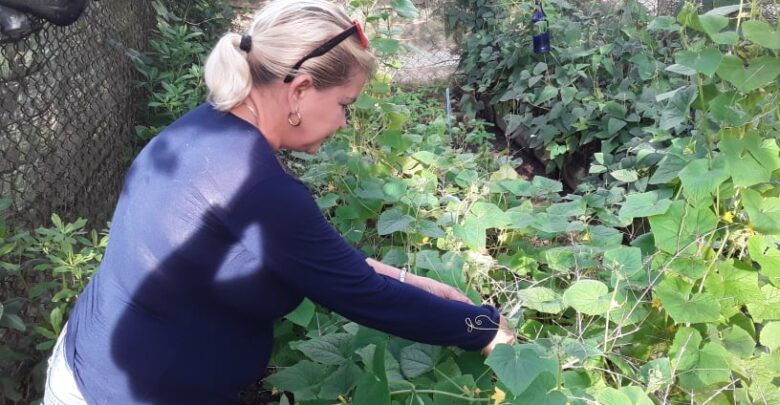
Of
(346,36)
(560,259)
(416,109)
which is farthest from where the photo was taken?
(416,109)

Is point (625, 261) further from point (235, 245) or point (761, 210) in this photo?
point (235, 245)

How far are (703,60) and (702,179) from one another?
290 millimetres

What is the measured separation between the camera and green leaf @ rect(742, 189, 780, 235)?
168cm

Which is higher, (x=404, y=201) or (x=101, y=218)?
(x=404, y=201)

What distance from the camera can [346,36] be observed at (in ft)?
4.68

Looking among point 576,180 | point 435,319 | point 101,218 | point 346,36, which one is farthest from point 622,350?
point 576,180

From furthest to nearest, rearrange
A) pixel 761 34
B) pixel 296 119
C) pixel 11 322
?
pixel 11 322, pixel 761 34, pixel 296 119

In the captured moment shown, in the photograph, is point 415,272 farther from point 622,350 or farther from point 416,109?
point 416,109

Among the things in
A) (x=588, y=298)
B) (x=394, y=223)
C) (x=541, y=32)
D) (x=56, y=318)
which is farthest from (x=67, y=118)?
(x=541, y=32)

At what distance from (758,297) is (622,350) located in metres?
0.36

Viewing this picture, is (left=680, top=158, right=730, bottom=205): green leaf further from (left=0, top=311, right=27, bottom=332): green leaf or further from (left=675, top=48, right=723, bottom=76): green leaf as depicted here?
(left=0, top=311, right=27, bottom=332): green leaf

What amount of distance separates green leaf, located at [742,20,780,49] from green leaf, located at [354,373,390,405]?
1167 millimetres

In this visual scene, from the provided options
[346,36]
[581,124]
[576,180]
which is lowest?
[576,180]

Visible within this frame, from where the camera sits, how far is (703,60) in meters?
1.63
